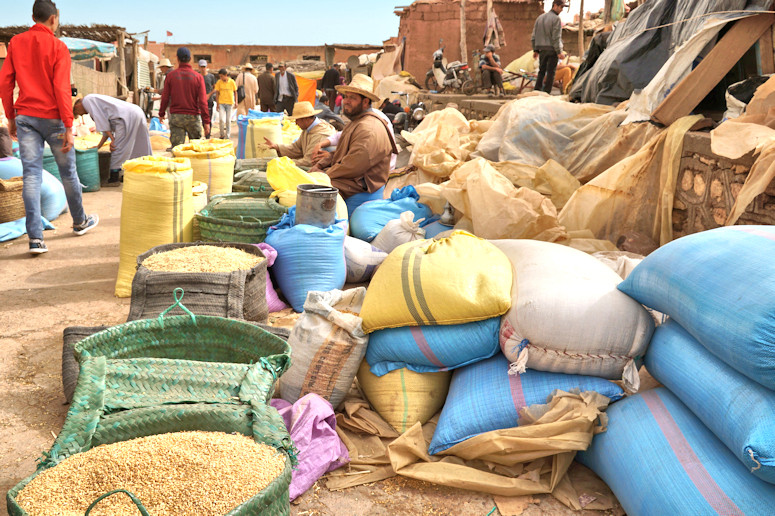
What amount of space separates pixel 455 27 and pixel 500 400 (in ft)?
48.0

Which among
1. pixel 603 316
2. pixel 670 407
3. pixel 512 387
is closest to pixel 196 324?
pixel 512 387

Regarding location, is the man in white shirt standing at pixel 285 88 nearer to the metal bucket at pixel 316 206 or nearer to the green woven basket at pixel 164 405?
the metal bucket at pixel 316 206

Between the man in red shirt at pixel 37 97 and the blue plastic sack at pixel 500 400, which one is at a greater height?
the man in red shirt at pixel 37 97

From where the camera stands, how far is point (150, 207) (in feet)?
12.0

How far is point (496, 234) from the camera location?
3.75 meters

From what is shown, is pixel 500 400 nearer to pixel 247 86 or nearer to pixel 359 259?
pixel 359 259

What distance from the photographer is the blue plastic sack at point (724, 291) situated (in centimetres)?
160

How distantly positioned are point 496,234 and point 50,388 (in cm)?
251

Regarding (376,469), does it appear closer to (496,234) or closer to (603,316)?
(603,316)

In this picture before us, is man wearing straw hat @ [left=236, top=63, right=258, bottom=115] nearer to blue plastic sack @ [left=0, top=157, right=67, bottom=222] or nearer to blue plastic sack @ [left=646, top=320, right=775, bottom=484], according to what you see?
blue plastic sack @ [left=0, top=157, right=67, bottom=222]

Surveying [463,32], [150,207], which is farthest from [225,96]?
[150,207]

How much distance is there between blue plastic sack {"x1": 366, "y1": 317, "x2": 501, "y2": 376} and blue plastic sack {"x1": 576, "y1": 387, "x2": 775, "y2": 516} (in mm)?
514

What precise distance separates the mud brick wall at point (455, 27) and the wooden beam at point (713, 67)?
11308 millimetres

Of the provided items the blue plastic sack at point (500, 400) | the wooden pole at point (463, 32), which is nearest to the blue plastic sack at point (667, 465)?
the blue plastic sack at point (500, 400)
